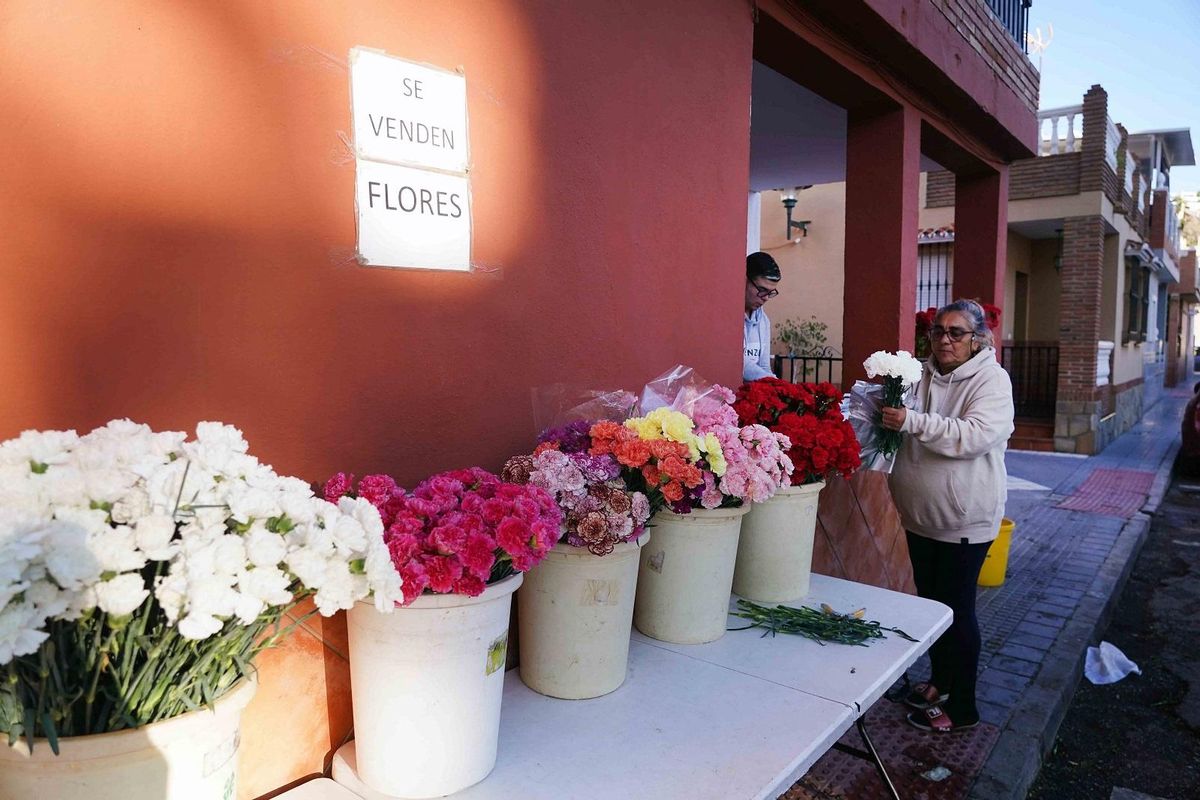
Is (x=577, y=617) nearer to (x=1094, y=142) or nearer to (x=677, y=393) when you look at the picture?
(x=677, y=393)

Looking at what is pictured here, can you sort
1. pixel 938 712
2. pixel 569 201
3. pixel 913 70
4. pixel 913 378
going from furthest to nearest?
pixel 913 70 → pixel 938 712 → pixel 913 378 → pixel 569 201

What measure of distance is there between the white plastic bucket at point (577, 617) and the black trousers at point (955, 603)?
6.49 feet

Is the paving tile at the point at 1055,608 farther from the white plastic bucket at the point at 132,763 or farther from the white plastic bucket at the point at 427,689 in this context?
the white plastic bucket at the point at 132,763

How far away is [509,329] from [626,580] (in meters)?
0.77

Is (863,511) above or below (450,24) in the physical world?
below

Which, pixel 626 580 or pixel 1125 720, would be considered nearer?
pixel 626 580

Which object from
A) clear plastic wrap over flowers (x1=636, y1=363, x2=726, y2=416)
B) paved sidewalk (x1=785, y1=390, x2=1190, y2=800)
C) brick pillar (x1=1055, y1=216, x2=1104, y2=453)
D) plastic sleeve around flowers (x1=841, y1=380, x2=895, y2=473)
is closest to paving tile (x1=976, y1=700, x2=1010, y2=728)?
paved sidewalk (x1=785, y1=390, x2=1190, y2=800)

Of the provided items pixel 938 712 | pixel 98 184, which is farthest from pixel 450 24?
pixel 938 712

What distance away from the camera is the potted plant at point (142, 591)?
3.36 ft

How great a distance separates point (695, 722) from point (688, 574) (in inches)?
18.5

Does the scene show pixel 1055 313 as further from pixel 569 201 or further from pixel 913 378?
pixel 569 201

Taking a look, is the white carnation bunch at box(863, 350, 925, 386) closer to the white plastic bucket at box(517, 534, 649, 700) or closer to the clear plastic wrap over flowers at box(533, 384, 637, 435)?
the clear plastic wrap over flowers at box(533, 384, 637, 435)

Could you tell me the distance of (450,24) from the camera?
195 centimetres

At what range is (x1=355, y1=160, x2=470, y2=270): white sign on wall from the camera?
1802mm
